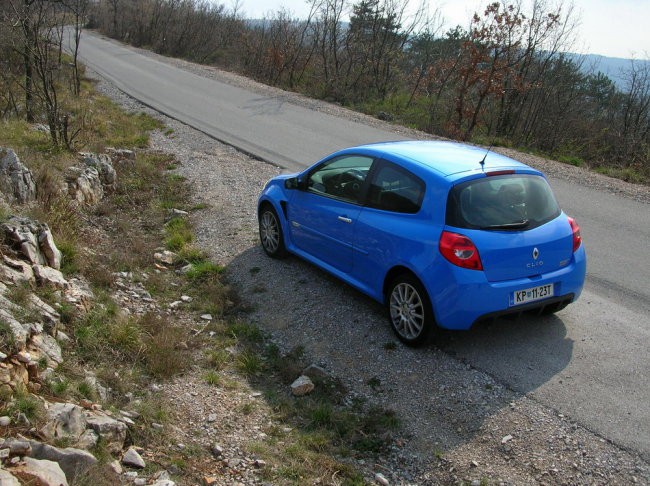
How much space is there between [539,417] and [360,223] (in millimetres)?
2453

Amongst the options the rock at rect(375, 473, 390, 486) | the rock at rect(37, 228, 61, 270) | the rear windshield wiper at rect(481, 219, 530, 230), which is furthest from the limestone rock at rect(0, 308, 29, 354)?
the rear windshield wiper at rect(481, 219, 530, 230)

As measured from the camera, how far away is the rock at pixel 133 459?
13.0 feet

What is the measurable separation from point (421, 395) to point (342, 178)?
2.61m

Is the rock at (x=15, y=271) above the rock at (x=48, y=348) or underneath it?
above

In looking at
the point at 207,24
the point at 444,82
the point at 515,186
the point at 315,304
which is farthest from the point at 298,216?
the point at 207,24

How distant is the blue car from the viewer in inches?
203

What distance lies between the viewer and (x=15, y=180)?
7.78 metres

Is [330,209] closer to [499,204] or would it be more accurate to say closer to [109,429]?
[499,204]

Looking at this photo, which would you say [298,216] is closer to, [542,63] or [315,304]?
[315,304]

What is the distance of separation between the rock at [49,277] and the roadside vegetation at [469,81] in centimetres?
1198

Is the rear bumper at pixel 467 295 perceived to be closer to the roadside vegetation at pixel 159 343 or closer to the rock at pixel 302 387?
the roadside vegetation at pixel 159 343

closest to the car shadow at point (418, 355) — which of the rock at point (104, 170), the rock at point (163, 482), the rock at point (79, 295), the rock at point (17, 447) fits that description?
the rock at point (79, 295)

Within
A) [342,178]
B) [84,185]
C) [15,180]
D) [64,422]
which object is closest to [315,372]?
[64,422]

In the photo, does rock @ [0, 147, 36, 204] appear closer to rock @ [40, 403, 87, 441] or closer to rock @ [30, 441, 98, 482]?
rock @ [40, 403, 87, 441]
